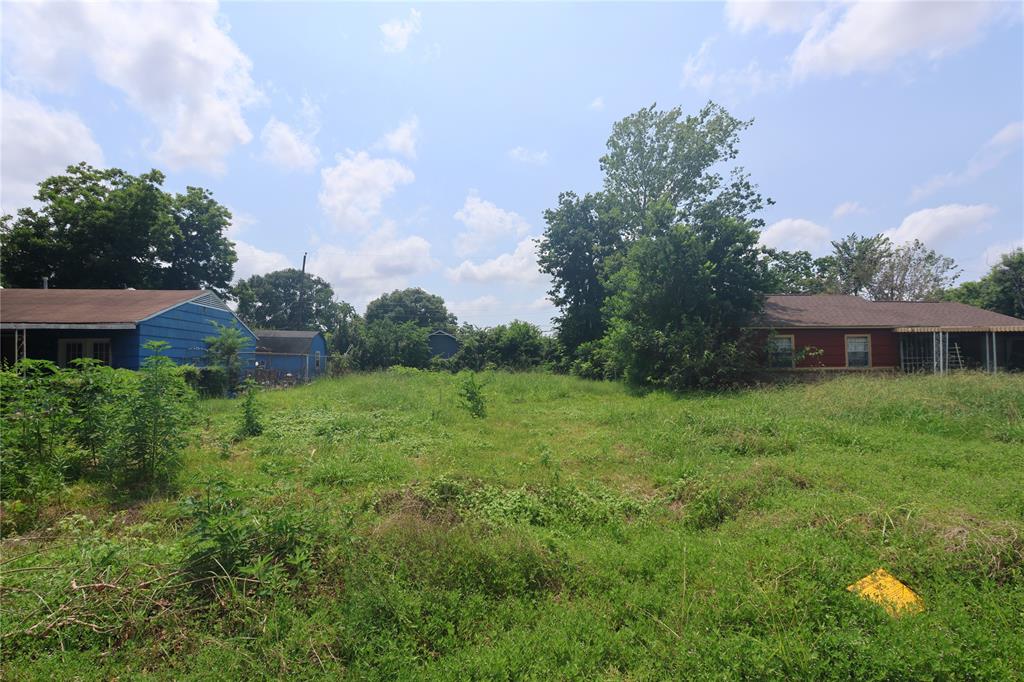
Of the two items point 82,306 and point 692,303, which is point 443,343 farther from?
point 692,303

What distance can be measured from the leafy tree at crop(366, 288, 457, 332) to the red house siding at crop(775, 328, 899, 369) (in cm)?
3378

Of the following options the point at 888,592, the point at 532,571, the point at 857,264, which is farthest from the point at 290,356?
the point at 857,264

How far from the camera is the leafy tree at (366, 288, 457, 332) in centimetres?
4664

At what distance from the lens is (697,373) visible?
13.9 metres

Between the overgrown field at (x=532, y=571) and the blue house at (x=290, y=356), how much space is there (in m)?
14.0

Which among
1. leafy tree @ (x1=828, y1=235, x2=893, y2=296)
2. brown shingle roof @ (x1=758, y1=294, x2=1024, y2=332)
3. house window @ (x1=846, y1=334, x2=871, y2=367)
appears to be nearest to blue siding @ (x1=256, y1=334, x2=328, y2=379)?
brown shingle roof @ (x1=758, y1=294, x2=1024, y2=332)

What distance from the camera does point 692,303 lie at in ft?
48.0

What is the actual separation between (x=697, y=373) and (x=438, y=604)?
40.7 feet

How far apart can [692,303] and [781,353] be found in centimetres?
481

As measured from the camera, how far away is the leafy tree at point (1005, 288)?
27359mm

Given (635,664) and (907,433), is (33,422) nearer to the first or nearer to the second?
(635,664)

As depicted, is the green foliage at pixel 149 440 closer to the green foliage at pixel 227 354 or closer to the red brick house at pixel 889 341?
the green foliage at pixel 227 354

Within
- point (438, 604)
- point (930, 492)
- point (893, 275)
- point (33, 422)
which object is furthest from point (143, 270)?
point (893, 275)

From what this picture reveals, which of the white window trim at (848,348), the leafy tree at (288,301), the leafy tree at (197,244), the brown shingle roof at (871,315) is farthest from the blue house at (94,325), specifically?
the leafy tree at (288,301)
